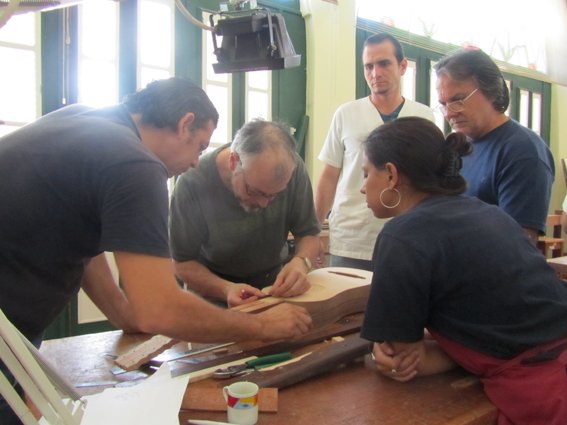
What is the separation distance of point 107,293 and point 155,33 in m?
2.55

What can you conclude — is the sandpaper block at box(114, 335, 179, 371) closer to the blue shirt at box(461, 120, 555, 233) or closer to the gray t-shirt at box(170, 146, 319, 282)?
the gray t-shirt at box(170, 146, 319, 282)

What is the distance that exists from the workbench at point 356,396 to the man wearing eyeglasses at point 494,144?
2.45 ft

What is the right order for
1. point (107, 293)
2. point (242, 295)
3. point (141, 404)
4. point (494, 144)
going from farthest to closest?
point (494, 144) → point (242, 295) → point (107, 293) → point (141, 404)

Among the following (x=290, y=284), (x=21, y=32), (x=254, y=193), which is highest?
(x=21, y=32)

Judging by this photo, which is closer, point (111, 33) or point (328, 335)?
point (328, 335)

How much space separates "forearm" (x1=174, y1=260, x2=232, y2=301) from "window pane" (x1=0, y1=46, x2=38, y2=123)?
1860mm

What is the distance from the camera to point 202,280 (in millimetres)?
1969

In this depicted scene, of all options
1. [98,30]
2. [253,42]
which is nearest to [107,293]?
[253,42]

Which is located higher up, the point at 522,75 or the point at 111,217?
the point at 522,75

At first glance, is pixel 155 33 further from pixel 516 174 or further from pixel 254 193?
pixel 516 174

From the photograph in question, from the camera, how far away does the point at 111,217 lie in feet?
3.75

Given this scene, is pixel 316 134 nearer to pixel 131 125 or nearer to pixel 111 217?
pixel 131 125

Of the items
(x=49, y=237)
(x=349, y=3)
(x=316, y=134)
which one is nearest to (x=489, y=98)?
(x=49, y=237)

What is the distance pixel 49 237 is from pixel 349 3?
389 centimetres
